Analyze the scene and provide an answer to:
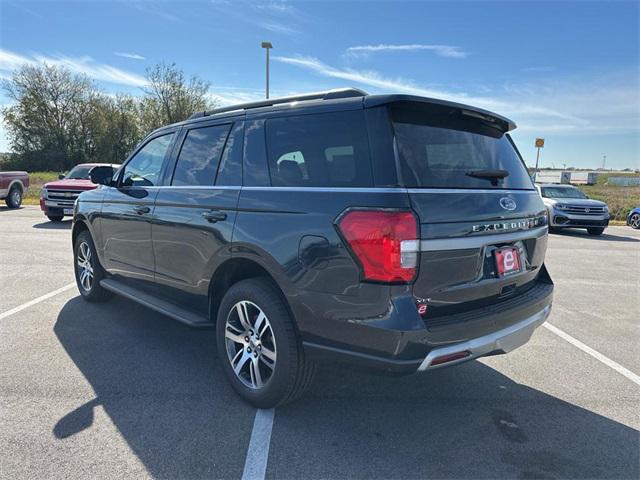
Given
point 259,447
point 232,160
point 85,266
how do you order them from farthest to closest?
point 85,266
point 232,160
point 259,447

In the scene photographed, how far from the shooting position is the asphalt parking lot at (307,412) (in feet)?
7.94

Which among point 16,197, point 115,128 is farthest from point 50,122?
point 16,197

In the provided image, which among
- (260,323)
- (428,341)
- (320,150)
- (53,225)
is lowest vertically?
(53,225)

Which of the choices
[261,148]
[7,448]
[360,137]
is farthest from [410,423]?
[7,448]

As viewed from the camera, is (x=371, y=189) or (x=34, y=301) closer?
(x=371, y=189)

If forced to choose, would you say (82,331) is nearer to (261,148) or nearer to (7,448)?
(7,448)

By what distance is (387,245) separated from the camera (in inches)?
87.9

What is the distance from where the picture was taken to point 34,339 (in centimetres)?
406

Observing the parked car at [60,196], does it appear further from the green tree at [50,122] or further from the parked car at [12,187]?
the green tree at [50,122]

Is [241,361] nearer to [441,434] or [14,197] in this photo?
[441,434]

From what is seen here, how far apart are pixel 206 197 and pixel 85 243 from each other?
2.68 meters

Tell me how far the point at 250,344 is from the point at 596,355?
125 inches

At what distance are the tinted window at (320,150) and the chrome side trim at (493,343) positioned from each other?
99cm

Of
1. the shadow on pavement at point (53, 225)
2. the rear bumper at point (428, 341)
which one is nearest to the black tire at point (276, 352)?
the rear bumper at point (428, 341)
